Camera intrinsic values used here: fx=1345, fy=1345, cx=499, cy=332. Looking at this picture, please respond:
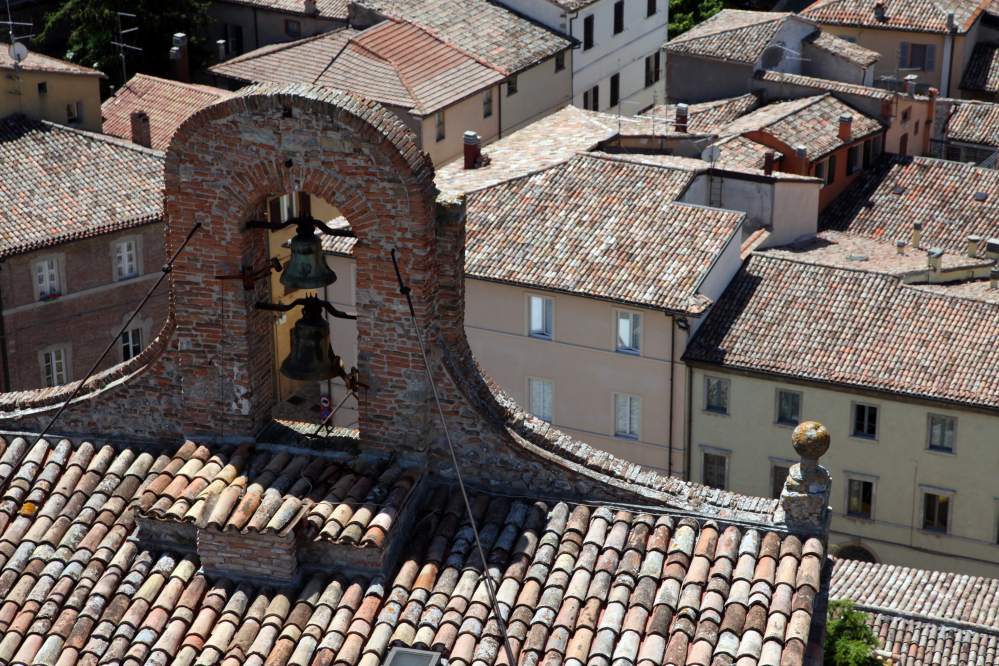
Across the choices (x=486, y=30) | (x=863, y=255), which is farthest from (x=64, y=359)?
(x=863, y=255)

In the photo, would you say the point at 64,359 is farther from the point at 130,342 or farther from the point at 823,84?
the point at 823,84

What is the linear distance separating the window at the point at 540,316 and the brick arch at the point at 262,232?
25470 mm

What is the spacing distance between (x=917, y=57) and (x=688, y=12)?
14100mm

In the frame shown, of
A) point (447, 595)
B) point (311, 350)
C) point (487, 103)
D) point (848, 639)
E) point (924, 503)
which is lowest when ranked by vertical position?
point (924, 503)

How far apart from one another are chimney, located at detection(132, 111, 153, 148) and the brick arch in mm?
38614

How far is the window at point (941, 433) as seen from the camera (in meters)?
37.1

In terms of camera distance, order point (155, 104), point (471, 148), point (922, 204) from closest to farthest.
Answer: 1. point (471, 148)
2. point (922, 204)
3. point (155, 104)

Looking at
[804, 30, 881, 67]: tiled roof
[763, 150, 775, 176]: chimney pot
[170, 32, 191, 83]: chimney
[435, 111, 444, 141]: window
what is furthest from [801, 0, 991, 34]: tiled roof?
[170, 32, 191, 83]: chimney

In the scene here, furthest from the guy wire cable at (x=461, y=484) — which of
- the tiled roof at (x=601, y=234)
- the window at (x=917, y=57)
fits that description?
the window at (x=917, y=57)

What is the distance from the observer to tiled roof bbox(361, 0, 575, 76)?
60.3 m

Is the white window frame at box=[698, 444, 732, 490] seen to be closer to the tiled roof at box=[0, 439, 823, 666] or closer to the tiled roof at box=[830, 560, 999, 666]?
the tiled roof at box=[830, 560, 999, 666]

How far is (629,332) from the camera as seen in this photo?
3928 centimetres

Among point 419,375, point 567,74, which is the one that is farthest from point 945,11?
point 419,375

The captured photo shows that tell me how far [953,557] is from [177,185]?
98.9ft
